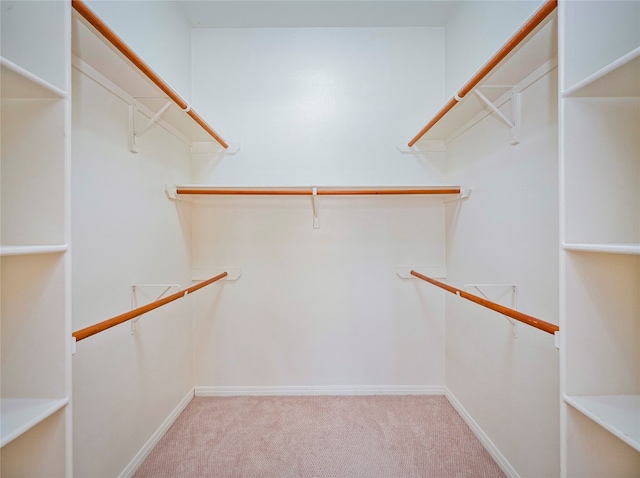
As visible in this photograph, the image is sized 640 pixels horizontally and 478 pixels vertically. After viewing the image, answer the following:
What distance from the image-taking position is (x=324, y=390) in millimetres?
1979

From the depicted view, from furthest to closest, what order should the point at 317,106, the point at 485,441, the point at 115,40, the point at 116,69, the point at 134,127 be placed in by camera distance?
1. the point at 317,106
2. the point at 485,441
3. the point at 134,127
4. the point at 116,69
5. the point at 115,40

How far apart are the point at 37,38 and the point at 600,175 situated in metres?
1.56

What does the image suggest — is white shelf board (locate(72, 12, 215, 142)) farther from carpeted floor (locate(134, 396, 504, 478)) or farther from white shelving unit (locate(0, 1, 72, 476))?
carpeted floor (locate(134, 396, 504, 478))

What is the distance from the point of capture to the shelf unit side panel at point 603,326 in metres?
0.75

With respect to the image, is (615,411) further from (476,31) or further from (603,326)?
(476,31)

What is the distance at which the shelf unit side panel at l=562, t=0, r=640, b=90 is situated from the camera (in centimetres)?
72

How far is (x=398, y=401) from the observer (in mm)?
1897

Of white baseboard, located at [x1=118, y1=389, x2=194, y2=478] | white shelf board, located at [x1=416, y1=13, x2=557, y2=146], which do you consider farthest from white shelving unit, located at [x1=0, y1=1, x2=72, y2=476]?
white shelf board, located at [x1=416, y1=13, x2=557, y2=146]

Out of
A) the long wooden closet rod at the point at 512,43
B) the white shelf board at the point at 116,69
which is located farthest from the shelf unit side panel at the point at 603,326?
the white shelf board at the point at 116,69

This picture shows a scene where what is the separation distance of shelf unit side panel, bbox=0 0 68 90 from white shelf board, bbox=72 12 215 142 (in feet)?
0.41

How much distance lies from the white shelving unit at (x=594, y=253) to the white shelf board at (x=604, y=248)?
0.4 inches

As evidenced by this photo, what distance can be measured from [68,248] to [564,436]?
1.46 metres

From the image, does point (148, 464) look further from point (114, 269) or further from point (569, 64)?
point (569, 64)

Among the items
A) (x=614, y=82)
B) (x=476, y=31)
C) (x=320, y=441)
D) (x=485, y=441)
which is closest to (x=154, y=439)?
(x=320, y=441)
